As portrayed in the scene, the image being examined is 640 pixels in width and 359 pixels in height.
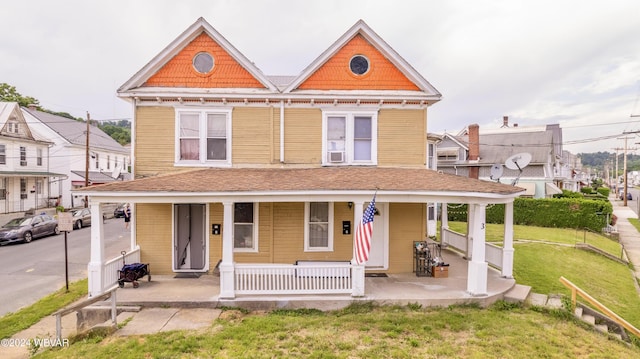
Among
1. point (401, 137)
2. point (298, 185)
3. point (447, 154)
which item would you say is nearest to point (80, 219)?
point (298, 185)

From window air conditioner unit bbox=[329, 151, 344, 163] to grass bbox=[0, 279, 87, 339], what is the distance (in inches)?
336

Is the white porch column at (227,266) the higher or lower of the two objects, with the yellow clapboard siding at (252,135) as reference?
lower

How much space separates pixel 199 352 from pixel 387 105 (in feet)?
29.2

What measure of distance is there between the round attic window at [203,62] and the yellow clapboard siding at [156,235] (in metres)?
4.73

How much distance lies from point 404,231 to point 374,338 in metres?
4.65

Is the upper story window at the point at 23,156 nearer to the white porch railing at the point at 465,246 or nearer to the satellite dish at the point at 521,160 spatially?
the white porch railing at the point at 465,246

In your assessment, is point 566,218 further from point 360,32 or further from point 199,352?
point 199,352

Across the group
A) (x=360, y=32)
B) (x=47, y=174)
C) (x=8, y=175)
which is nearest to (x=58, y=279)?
(x=360, y=32)

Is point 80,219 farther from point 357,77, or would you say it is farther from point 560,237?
point 560,237

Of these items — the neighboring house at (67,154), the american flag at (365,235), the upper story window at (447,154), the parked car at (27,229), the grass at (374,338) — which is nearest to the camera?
the grass at (374,338)

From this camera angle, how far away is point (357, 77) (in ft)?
36.4

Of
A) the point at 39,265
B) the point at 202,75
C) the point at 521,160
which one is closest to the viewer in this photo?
the point at 202,75

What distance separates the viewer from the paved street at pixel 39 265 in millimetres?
9594

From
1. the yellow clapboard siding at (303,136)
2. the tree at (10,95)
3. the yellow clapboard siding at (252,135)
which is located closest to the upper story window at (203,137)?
the yellow clapboard siding at (252,135)
